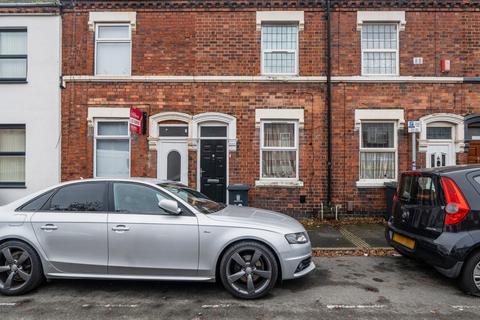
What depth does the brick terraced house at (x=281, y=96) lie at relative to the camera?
9719mm

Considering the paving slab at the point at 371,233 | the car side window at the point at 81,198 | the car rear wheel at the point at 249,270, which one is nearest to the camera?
the car rear wheel at the point at 249,270

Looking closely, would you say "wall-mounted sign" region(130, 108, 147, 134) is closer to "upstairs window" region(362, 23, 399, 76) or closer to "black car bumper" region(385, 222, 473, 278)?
"upstairs window" region(362, 23, 399, 76)

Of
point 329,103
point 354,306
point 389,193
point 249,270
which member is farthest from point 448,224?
point 329,103

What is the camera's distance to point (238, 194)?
28.9ft

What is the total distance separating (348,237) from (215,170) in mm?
4100

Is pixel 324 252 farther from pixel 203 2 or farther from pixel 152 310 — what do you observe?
pixel 203 2

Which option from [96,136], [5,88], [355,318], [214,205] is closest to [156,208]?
[214,205]

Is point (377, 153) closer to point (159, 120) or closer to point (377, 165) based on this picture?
point (377, 165)

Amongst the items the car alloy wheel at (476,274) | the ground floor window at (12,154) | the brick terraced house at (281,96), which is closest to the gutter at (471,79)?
the brick terraced house at (281,96)

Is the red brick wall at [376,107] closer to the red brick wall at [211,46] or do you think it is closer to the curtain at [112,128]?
the red brick wall at [211,46]

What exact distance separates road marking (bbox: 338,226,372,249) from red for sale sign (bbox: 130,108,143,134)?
5813mm

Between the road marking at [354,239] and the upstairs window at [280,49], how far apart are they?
473 centimetres

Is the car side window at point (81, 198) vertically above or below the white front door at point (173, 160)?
below

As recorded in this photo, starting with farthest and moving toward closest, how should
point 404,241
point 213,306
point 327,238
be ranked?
point 327,238 < point 404,241 < point 213,306
